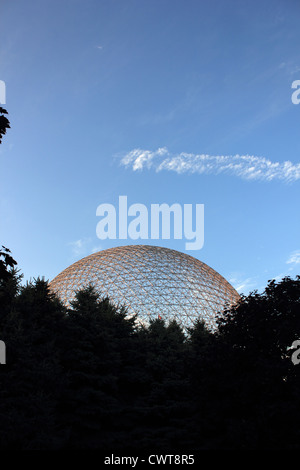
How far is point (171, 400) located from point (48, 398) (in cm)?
812

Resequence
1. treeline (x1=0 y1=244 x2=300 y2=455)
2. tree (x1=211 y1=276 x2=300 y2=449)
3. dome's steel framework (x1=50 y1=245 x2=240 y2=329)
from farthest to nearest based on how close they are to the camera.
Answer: dome's steel framework (x1=50 y1=245 x2=240 y2=329) → treeline (x1=0 y1=244 x2=300 y2=455) → tree (x1=211 y1=276 x2=300 y2=449)

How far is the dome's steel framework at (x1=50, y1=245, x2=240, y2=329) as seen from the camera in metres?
38.1

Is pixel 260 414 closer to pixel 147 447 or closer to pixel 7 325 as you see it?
pixel 147 447

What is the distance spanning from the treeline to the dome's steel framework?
387 inches

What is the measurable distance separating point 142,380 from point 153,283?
15.6 meters

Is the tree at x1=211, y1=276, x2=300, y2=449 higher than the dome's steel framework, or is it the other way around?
the dome's steel framework

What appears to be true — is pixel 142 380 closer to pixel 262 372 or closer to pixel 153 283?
pixel 262 372

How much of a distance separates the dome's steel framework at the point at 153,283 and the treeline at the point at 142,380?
32.3 ft

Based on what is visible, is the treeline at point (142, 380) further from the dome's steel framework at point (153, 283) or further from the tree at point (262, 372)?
the dome's steel framework at point (153, 283)

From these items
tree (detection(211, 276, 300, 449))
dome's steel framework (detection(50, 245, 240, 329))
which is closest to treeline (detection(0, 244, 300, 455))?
tree (detection(211, 276, 300, 449))

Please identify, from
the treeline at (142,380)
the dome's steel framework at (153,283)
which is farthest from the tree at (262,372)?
the dome's steel framework at (153,283)

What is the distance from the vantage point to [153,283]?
40.1 m

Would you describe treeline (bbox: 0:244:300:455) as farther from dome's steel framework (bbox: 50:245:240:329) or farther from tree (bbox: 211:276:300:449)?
dome's steel framework (bbox: 50:245:240:329)

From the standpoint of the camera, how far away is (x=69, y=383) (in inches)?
850
